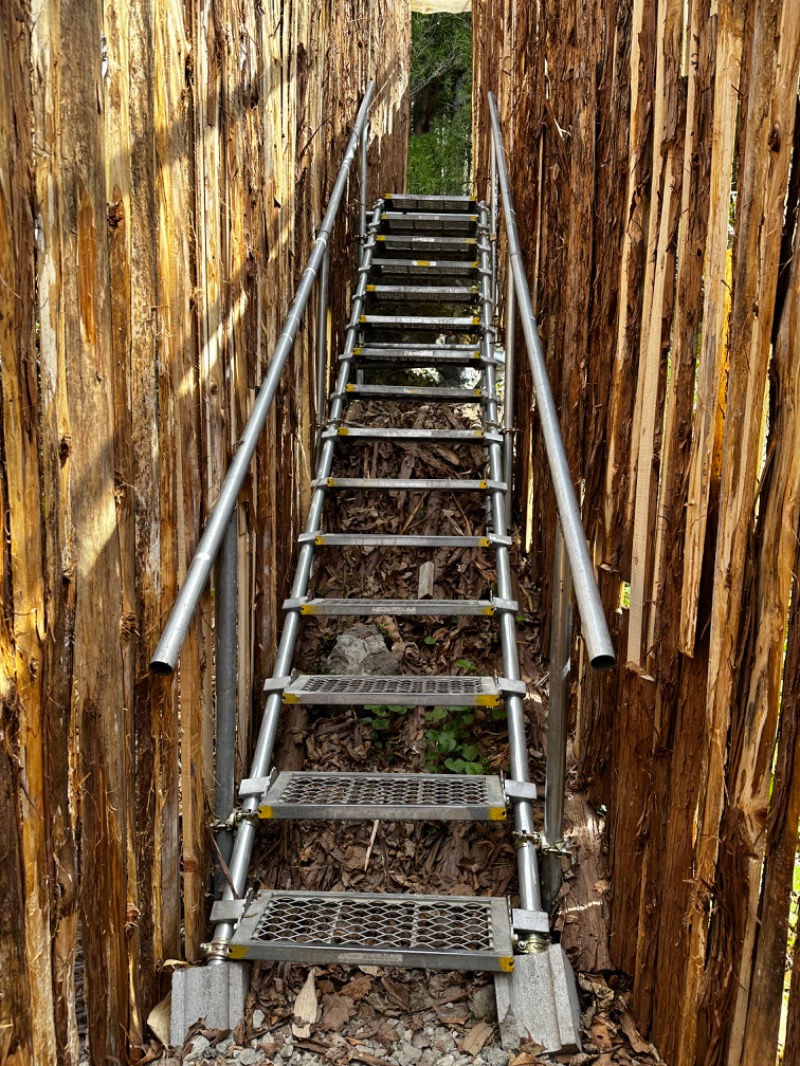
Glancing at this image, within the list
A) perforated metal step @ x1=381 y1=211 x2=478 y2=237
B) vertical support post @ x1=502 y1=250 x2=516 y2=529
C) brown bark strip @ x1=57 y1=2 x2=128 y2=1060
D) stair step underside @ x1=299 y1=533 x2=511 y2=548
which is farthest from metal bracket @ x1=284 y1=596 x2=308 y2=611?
perforated metal step @ x1=381 y1=211 x2=478 y2=237

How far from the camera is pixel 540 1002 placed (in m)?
1.95

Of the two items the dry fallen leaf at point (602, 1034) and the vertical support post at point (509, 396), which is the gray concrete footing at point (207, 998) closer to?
the dry fallen leaf at point (602, 1034)

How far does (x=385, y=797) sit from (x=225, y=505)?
33.3 inches

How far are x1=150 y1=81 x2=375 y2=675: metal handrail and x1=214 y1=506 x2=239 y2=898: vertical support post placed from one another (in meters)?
0.05

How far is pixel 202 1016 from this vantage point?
6.44 ft

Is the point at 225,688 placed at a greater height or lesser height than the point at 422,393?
lesser

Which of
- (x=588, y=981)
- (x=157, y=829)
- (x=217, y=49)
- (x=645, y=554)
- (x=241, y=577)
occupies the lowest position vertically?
(x=588, y=981)

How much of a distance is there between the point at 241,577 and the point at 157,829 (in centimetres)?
84

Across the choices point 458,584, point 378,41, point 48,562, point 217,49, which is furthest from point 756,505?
point 378,41

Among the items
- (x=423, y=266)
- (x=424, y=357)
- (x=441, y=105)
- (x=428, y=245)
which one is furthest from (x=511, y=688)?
(x=441, y=105)

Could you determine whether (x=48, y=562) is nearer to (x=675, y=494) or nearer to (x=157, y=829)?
(x=157, y=829)

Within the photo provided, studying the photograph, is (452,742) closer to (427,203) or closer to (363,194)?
(363,194)

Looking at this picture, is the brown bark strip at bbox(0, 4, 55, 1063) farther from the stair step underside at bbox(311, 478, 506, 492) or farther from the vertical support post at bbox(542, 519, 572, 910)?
the stair step underside at bbox(311, 478, 506, 492)

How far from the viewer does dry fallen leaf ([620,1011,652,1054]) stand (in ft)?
6.16
